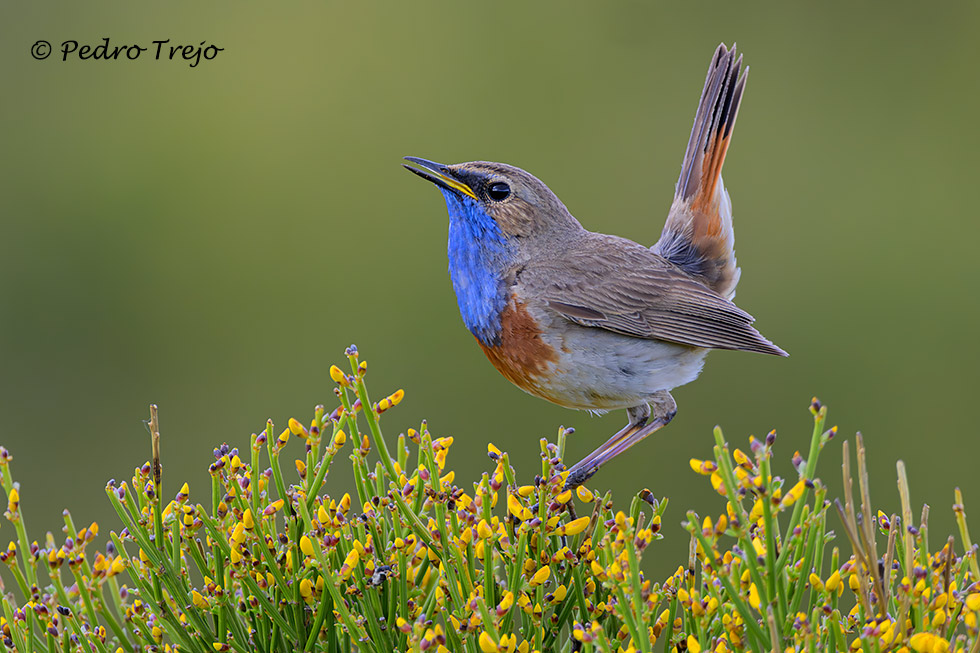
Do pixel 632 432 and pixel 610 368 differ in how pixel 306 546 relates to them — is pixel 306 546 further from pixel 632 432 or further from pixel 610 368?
pixel 632 432

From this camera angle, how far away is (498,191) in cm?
332

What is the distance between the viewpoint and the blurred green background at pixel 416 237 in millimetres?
6305

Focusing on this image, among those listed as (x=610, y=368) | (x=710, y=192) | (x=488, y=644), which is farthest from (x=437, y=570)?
(x=710, y=192)

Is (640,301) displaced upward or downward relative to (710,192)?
downward

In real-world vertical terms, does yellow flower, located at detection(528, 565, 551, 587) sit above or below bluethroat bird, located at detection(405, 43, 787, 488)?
below

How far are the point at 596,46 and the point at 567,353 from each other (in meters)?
4.68

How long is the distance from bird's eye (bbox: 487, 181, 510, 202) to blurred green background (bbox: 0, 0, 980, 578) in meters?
2.90

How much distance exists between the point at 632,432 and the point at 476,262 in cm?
74

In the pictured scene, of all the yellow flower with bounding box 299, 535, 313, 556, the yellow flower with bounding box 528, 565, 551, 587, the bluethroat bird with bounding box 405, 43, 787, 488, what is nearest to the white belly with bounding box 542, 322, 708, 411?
the bluethroat bird with bounding box 405, 43, 787, 488

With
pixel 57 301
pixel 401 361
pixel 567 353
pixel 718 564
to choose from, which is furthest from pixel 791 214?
pixel 718 564

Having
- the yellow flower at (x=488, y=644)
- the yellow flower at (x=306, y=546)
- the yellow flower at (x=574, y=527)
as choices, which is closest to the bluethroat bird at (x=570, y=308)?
the yellow flower at (x=574, y=527)

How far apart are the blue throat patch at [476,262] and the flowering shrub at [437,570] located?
102 centimetres

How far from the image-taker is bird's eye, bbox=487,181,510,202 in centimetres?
331

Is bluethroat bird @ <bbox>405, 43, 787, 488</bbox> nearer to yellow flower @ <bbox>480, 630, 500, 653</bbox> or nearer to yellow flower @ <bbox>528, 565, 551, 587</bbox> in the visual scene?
yellow flower @ <bbox>528, 565, 551, 587</bbox>
